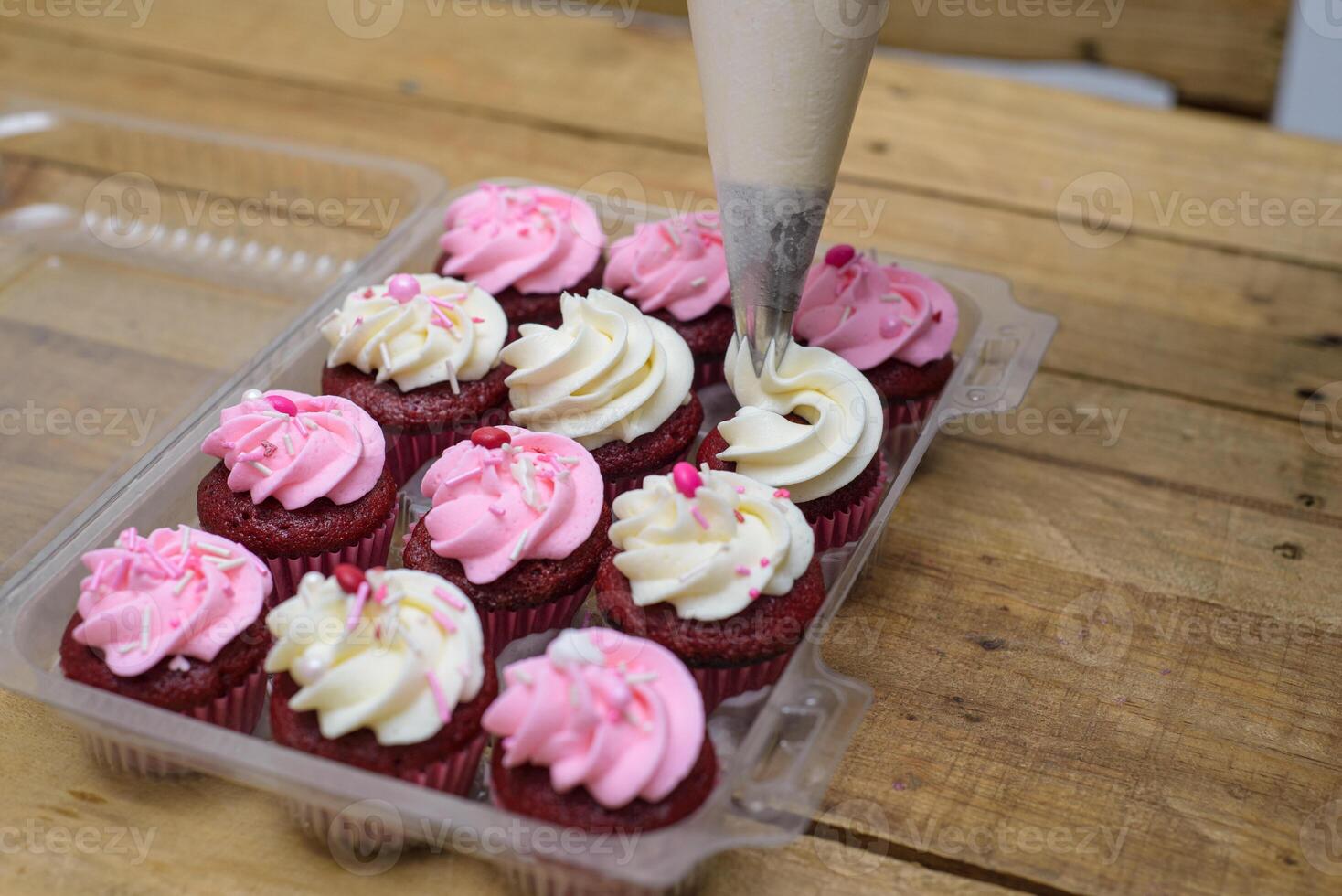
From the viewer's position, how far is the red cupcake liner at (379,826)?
72.2 inches

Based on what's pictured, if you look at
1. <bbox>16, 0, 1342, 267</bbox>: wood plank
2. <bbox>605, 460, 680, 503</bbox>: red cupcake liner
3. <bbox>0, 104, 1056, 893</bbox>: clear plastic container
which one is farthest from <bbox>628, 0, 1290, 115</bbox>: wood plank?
<bbox>605, 460, 680, 503</bbox>: red cupcake liner

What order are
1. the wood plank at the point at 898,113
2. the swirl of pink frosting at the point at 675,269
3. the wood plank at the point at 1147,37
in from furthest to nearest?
the wood plank at the point at 1147,37 → the wood plank at the point at 898,113 → the swirl of pink frosting at the point at 675,269

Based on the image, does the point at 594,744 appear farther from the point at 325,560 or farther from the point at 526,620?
the point at 325,560

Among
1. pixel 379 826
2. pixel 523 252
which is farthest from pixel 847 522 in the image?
pixel 379 826

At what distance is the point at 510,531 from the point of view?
2.08 metres

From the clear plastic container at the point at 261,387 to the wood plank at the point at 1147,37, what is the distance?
154 cm

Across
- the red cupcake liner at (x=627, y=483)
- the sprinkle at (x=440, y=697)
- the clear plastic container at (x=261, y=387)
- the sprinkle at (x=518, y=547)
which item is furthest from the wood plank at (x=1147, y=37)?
the sprinkle at (x=440, y=697)

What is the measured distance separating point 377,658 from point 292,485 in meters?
0.45

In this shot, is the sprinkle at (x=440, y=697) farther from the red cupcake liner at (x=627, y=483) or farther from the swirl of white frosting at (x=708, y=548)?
the red cupcake liner at (x=627, y=483)

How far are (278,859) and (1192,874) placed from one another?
47.1 inches

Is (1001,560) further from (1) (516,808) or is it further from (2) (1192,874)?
(1) (516,808)

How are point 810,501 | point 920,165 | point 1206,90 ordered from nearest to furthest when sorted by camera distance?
point 810,501
point 920,165
point 1206,90

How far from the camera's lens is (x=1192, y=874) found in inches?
74.6

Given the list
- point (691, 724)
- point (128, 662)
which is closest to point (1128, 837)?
point (691, 724)
